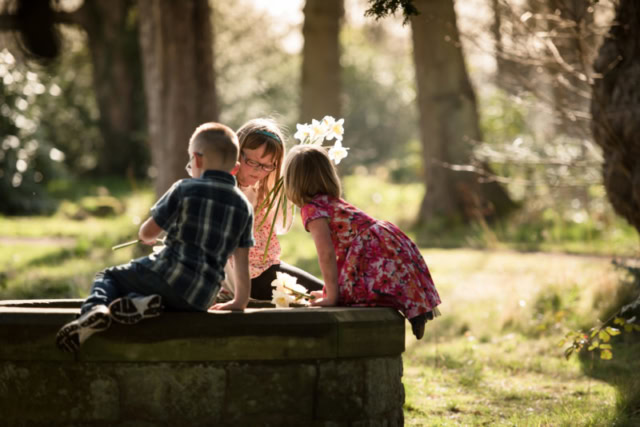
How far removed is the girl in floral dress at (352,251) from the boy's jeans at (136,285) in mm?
764

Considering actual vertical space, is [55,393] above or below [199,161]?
below

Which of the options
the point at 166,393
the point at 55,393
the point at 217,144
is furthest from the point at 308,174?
the point at 55,393

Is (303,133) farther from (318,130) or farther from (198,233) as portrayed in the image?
(198,233)

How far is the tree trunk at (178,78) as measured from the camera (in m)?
10.9

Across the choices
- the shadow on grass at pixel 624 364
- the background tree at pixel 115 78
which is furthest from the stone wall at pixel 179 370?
the background tree at pixel 115 78

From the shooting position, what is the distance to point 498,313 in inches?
304

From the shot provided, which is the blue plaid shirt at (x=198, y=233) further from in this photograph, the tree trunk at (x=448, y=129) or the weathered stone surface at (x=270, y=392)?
the tree trunk at (x=448, y=129)

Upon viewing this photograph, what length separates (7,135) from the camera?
15953 millimetres

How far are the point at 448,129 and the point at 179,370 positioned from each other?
1064 centimetres

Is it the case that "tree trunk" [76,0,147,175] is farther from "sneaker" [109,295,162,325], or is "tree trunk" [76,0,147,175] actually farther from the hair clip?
"sneaker" [109,295,162,325]

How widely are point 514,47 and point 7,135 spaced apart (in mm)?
11131

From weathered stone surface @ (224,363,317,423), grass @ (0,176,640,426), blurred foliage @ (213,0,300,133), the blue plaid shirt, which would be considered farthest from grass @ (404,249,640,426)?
blurred foliage @ (213,0,300,133)

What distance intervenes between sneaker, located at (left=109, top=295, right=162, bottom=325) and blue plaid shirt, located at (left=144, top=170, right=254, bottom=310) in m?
0.13

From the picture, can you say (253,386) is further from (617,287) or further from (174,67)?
(174,67)
